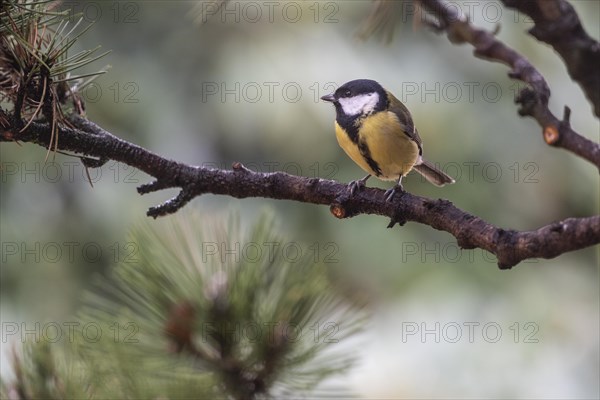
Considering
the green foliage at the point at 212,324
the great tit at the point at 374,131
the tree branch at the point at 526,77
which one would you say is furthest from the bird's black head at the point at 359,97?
the tree branch at the point at 526,77

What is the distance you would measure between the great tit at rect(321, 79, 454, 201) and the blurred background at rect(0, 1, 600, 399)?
117cm

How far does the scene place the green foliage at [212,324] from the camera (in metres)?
1.26

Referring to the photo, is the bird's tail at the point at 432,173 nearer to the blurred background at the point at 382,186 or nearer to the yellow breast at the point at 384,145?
the yellow breast at the point at 384,145

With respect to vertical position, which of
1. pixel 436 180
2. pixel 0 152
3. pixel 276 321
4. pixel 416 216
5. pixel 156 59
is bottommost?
pixel 276 321

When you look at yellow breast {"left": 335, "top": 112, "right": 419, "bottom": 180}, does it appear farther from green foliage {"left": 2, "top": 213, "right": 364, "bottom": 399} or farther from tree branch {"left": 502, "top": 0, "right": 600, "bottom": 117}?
tree branch {"left": 502, "top": 0, "right": 600, "bottom": 117}

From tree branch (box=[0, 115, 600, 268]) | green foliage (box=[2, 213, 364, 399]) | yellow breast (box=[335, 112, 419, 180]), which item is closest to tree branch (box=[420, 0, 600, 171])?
tree branch (box=[0, 115, 600, 268])

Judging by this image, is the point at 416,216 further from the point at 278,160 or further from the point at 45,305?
the point at 45,305

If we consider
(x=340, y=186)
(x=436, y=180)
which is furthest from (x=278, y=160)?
(x=340, y=186)

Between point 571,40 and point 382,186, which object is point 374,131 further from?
point 382,186

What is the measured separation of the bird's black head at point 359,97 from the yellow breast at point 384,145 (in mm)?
48

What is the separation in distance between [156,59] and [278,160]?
0.76 meters

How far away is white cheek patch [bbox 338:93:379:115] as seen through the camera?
173 centimetres

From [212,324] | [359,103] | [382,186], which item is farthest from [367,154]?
[382,186]

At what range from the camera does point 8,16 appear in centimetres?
102
